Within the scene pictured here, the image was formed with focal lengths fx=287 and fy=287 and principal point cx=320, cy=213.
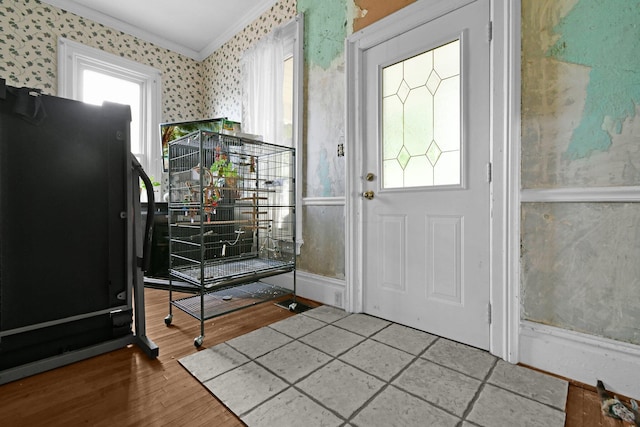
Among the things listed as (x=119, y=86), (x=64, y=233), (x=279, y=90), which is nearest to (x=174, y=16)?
(x=119, y=86)

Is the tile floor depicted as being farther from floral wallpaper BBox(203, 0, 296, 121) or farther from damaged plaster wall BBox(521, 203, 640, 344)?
floral wallpaper BBox(203, 0, 296, 121)

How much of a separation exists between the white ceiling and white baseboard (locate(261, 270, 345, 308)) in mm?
2689

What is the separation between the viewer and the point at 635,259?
3.98 ft

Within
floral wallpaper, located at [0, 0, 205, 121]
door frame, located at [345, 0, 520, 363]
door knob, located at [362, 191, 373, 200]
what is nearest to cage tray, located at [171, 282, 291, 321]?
door knob, located at [362, 191, 373, 200]

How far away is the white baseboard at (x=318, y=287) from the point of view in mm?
2260

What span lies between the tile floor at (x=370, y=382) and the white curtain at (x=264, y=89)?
5.99 feet

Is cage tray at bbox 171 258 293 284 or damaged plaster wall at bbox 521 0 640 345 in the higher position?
damaged plaster wall at bbox 521 0 640 345

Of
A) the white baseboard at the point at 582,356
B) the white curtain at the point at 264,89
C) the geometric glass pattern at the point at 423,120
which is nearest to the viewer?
the white baseboard at the point at 582,356

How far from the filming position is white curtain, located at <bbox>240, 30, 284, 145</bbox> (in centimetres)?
270

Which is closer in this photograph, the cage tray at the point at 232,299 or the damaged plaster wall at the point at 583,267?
the damaged plaster wall at the point at 583,267

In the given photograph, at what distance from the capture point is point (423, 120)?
6.16 ft

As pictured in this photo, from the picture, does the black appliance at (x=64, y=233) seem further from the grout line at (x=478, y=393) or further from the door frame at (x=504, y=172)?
the door frame at (x=504, y=172)

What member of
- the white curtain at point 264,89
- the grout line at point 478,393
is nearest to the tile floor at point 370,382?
the grout line at point 478,393

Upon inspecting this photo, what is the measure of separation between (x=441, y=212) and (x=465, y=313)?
23.8 inches
